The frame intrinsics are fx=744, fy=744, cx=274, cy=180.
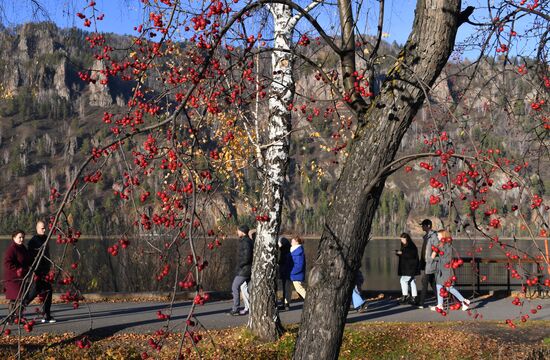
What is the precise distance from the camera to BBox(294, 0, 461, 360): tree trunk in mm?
5539

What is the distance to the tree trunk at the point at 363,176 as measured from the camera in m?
5.54

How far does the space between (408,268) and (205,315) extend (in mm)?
4494

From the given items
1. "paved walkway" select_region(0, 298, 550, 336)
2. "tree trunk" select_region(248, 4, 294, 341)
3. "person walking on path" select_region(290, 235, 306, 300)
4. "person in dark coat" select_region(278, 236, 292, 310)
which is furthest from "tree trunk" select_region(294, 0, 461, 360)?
"person walking on path" select_region(290, 235, 306, 300)

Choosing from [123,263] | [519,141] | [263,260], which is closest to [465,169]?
[519,141]

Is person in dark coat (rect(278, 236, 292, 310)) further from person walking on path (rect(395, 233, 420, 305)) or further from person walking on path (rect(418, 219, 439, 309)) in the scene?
person walking on path (rect(418, 219, 439, 309))

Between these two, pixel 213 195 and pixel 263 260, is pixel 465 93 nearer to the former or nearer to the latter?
pixel 213 195

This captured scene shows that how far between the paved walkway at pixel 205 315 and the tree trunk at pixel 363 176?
21.9ft

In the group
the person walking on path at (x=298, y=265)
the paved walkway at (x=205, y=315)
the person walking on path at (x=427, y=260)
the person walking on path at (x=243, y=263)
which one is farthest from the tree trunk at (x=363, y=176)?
the person walking on path at (x=298, y=265)

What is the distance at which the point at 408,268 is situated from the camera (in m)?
15.8

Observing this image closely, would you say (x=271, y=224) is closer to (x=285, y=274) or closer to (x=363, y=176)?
(x=285, y=274)

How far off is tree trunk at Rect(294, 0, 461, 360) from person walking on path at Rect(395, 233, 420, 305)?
10232 mm

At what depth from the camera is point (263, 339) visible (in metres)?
10.9

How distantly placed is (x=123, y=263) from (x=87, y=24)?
1956cm

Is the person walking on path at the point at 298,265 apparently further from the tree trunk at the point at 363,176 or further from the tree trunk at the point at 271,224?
the tree trunk at the point at 363,176
